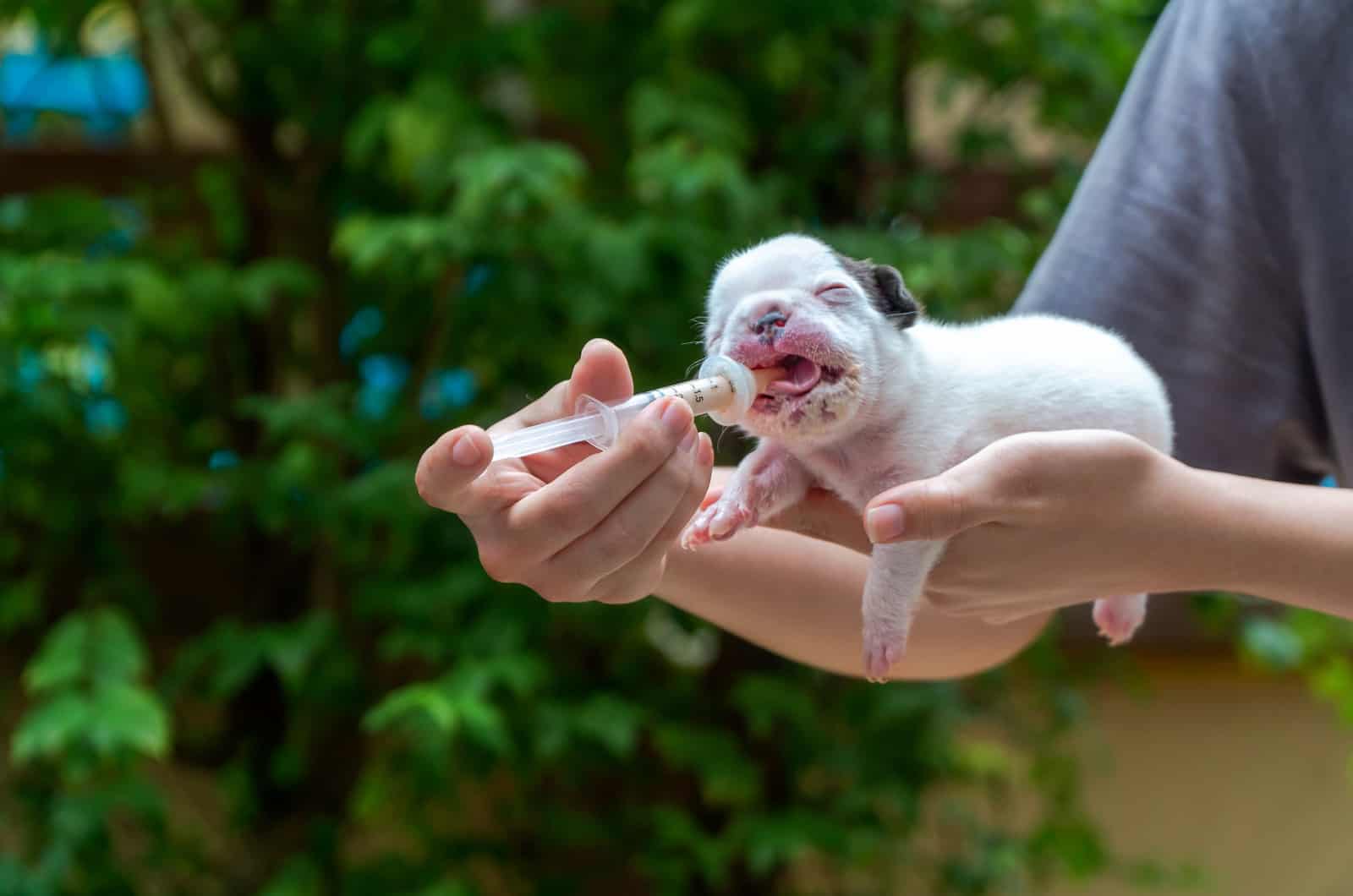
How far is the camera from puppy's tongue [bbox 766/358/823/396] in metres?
0.52

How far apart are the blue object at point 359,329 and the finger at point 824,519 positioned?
1.12 meters

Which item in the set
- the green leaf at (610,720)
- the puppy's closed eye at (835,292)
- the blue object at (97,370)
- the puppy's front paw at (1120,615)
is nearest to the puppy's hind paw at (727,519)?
the puppy's closed eye at (835,292)

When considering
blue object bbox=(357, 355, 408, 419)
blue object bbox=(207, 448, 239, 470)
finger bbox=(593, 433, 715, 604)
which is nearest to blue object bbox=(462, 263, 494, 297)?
blue object bbox=(357, 355, 408, 419)

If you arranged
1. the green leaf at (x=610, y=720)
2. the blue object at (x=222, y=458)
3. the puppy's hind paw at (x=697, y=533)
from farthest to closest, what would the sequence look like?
the blue object at (x=222, y=458) → the green leaf at (x=610, y=720) → the puppy's hind paw at (x=697, y=533)

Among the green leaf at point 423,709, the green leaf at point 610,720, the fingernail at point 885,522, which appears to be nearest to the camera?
the fingernail at point 885,522

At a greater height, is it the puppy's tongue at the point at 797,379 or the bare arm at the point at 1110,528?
the puppy's tongue at the point at 797,379

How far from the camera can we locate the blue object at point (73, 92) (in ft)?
5.52

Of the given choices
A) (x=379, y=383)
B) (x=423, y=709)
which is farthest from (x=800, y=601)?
(x=379, y=383)

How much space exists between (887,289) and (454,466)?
0.66ft

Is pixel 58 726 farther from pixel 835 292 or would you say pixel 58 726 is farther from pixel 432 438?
pixel 835 292

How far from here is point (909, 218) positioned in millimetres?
1516

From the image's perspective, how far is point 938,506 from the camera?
1.56 feet

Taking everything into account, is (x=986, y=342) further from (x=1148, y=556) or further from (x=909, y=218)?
(x=909, y=218)

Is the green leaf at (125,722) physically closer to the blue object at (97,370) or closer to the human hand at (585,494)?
the blue object at (97,370)
